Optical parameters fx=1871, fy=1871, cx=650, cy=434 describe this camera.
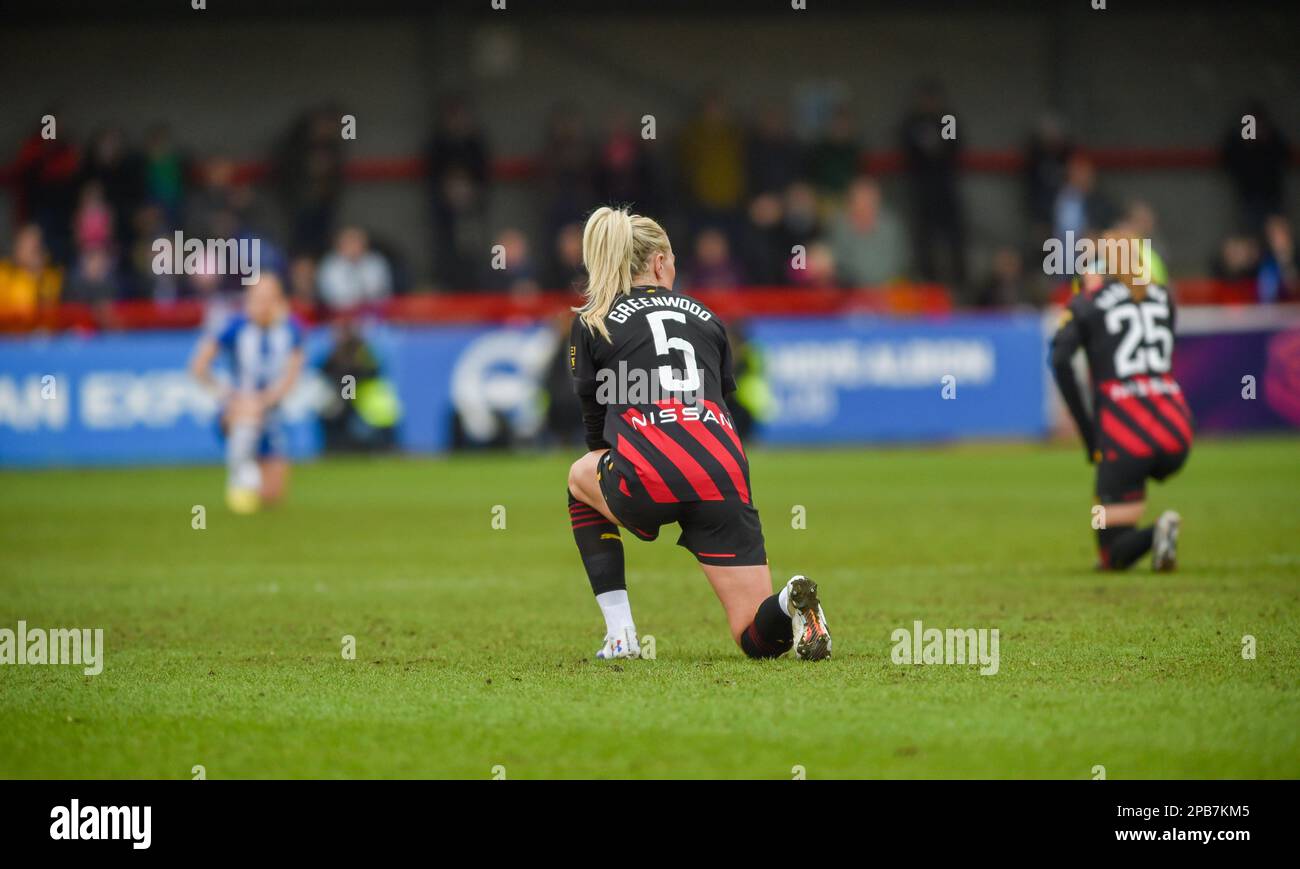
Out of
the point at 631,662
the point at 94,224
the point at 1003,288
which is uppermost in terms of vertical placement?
the point at 94,224

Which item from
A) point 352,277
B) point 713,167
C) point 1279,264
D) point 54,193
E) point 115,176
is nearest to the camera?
point 352,277

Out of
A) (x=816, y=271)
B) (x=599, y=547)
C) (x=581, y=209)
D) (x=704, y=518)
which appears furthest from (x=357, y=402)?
(x=704, y=518)

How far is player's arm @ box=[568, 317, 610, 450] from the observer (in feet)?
24.2

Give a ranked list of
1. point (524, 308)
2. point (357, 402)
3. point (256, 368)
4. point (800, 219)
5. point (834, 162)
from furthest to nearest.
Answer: point (834, 162)
point (800, 219)
point (524, 308)
point (357, 402)
point (256, 368)

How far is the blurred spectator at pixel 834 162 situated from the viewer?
24.9 metres

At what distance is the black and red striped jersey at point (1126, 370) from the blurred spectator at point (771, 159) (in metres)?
13.9

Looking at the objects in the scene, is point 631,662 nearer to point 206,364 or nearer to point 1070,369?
point 1070,369

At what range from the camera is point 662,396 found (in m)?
7.35

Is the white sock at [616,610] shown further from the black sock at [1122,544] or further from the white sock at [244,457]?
the white sock at [244,457]

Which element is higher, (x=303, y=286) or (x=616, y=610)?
(x=303, y=286)

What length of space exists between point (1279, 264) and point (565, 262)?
29.0 feet

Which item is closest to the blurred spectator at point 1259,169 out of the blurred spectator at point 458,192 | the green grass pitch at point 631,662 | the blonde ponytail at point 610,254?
the blurred spectator at point 458,192

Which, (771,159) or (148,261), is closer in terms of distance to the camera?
(148,261)

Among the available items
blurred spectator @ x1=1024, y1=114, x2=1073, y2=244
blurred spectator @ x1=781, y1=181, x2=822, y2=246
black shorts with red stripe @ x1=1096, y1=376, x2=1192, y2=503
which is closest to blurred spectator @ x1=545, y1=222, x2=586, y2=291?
blurred spectator @ x1=781, y1=181, x2=822, y2=246
